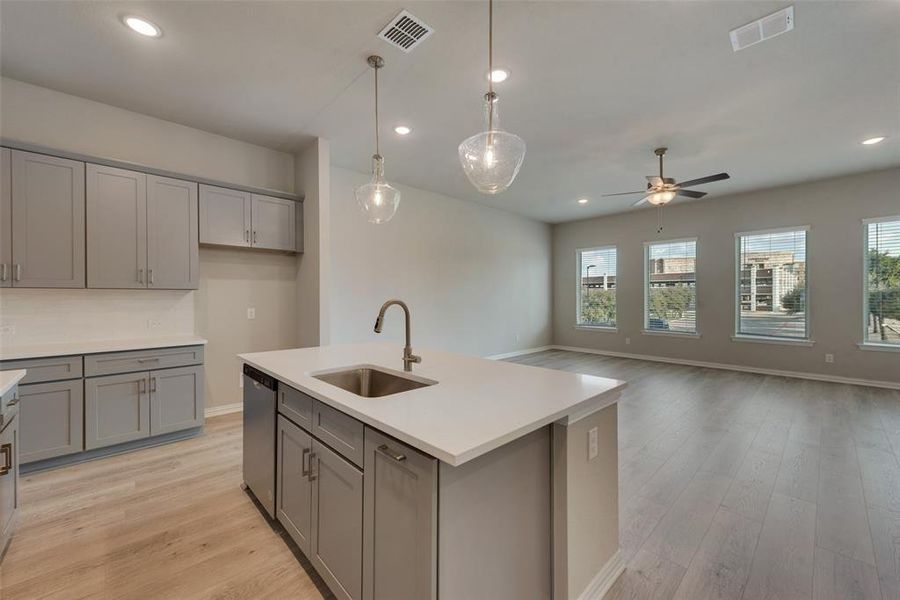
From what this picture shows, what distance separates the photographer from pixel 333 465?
4.91ft

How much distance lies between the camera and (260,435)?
2146mm

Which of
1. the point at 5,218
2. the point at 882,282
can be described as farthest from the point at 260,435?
the point at 882,282

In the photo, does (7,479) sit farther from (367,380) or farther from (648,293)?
(648,293)

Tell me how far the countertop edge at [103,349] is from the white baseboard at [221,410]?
925 millimetres

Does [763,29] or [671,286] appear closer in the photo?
[763,29]

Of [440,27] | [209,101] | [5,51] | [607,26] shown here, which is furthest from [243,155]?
[607,26]

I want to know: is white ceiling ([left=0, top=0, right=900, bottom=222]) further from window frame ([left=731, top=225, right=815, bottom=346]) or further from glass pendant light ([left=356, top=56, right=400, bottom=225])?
window frame ([left=731, top=225, right=815, bottom=346])

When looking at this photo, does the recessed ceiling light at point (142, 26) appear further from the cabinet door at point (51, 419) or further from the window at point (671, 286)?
the window at point (671, 286)

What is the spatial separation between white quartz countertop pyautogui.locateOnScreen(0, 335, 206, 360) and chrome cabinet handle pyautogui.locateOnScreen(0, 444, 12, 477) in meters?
1.11

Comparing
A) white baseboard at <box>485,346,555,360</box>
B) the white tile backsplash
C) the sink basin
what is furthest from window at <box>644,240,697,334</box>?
the white tile backsplash

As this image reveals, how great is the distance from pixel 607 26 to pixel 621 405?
366 centimetres

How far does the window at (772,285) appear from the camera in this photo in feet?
18.3

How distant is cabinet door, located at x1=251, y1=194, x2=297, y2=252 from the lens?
378 cm

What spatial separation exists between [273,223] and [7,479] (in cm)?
269
